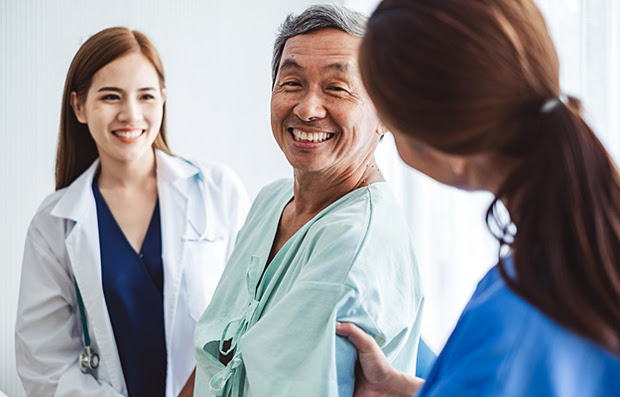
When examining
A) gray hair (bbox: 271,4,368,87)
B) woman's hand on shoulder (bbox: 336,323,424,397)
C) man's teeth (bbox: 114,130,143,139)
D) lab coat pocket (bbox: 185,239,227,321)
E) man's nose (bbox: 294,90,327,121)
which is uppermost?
gray hair (bbox: 271,4,368,87)

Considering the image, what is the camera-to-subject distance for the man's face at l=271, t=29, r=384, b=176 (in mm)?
971

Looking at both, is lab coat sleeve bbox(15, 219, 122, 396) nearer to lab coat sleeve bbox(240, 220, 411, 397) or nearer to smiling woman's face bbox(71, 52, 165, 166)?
smiling woman's face bbox(71, 52, 165, 166)

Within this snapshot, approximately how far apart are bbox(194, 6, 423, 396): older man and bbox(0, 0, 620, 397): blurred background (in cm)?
97

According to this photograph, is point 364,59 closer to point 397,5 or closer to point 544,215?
point 397,5

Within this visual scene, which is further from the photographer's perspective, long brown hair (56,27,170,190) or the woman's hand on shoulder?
long brown hair (56,27,170,190)

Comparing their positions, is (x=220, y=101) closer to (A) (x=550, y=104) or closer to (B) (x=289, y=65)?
(B) (x=289, y=65)

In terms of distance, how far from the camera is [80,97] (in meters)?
1.71

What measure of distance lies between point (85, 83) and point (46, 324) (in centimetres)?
65

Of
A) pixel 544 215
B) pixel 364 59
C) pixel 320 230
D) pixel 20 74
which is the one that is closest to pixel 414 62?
pixel 364 59

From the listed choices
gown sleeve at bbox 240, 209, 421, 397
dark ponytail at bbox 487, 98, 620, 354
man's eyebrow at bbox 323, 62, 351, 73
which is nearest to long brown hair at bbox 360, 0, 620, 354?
dark ponytail at bbox 487, 98, 620, 354

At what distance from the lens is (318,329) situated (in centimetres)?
81

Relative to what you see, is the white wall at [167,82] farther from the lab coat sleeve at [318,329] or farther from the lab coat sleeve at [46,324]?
the lab coat sleeve at [318,329]

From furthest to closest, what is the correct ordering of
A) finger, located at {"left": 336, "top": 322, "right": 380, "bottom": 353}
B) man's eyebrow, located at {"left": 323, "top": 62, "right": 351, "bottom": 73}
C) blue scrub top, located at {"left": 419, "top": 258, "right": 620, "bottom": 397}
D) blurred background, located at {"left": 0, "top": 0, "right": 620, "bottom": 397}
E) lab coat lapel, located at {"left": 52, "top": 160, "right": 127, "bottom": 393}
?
blurred background, located at {"left": 0, "top": 0, "right": 620, "bottom": 397}, lab coat lapel, located at {"left": 52, "top": 160, "right": 127, "bottom": 393}, man's eyebrow, located at {"left": 323, "top": 62, "right": 351, "bottom": 73}, finger, located at {"left": 336, "top": 322, "right": 380, "bottom": 353}, blue scrub top, located at {"left": 419, "top": 258, "right": 620, "bottom": 397}

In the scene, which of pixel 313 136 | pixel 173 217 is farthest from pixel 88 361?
pixel 313 136
